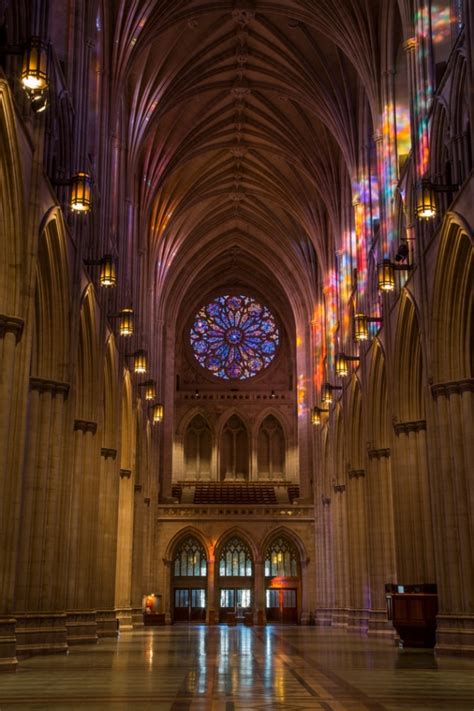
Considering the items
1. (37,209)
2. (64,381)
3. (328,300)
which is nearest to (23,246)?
(37,209)

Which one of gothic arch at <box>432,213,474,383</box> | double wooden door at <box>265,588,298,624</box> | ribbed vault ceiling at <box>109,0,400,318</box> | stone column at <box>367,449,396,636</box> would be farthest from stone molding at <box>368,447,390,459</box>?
double wooden door at <box>265,588,298,624</box>

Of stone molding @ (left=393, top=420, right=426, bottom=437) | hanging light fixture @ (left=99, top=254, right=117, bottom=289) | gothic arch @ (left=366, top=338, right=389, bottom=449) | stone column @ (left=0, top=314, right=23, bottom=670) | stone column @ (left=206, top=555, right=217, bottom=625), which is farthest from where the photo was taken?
stone column @ (left=206, top=555, right=217, bottom=625)

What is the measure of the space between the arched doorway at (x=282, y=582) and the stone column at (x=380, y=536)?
1897 centimetres

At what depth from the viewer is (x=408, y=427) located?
23.3 metres

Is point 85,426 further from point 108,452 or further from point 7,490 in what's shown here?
point 7,490

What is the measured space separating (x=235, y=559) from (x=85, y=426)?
26.3 metres

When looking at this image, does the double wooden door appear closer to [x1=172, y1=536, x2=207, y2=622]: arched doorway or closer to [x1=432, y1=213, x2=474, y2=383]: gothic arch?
[x1=172, y1=536, x2=207, y2=622]: arched doorway

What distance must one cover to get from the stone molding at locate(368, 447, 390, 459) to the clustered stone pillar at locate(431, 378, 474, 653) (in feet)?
29.1

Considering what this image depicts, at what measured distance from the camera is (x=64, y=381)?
18.7 metres

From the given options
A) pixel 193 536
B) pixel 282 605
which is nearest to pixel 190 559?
pixel 193 536

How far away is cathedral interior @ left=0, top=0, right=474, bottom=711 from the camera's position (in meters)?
15.3

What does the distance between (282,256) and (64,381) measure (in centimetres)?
3230

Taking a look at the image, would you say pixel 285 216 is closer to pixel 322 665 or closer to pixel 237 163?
pixel 237 163

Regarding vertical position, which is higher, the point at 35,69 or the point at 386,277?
the point at 386,277
